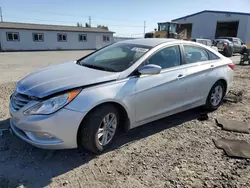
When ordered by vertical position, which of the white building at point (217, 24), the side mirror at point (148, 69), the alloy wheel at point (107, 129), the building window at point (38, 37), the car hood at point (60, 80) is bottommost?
the alloy wheel at point (107, 129)

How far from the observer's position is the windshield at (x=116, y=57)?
344 centimetres

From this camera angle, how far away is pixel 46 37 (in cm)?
2714

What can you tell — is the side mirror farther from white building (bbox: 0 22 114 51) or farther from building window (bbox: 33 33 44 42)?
building window (bbox: 33 33 44 42)

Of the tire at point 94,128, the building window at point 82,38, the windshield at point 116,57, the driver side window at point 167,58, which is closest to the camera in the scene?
the tire at point 94,128

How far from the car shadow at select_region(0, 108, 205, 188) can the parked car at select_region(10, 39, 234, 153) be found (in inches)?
10.5

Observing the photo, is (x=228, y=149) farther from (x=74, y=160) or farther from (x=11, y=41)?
(x=11, y=41)

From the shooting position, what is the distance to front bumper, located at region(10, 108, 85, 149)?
2.61m

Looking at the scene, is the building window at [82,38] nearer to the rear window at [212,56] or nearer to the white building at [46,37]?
the white building at [46,37]

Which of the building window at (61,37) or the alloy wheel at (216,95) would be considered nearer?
the alloy wheel at (216,95)

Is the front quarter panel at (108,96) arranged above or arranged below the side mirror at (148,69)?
below

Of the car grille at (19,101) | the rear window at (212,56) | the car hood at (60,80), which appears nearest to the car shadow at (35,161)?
the car grille at (19,101)

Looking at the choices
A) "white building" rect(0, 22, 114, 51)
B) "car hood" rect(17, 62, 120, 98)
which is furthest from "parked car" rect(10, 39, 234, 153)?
"white building" rect(0, 22, 114, 51)

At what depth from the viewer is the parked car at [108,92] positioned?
8.79ft

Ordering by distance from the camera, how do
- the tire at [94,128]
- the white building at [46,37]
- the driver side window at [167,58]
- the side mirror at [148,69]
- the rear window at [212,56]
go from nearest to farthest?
1. the tire at [94,128]
2. the side mirror at [148,69]
3. the driver side window at [167,58]
4. the rear window at [212,56]
5. the white building at [46,37]
